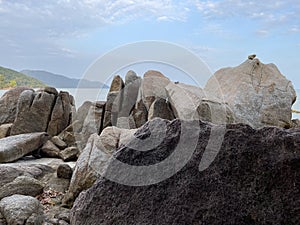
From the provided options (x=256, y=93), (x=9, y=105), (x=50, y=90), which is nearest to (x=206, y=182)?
(x=256, y=93)

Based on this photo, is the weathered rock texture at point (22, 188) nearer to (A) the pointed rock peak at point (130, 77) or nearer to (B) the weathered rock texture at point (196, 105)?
(B) the weathered rock texture at point (196, 105)

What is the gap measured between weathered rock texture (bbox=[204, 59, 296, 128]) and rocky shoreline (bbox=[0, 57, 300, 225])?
0.02 metres

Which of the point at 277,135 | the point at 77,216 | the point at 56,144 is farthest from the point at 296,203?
the point at 56,144

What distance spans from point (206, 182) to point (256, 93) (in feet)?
12.9

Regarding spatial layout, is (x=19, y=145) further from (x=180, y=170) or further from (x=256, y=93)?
(x=180, y=170)

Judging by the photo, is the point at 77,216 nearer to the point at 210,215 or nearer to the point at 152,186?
the point at 152,186

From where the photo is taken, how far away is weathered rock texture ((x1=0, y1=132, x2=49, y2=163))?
6031 mm

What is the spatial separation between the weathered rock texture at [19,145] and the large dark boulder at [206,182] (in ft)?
11.6

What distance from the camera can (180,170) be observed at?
274 cm

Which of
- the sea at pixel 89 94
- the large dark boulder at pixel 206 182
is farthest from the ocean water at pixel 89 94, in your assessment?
the large dark boulder at pixel 206 182

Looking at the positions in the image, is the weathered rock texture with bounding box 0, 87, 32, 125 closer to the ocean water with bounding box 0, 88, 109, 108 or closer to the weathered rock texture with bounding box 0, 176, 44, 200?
the ocean water with bounding box 0, 88, 109, 108

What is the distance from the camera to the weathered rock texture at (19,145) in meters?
6.03

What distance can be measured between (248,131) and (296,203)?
624 mm

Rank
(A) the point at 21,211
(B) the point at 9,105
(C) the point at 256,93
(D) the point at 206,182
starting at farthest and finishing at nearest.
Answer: (B) the point at 9,105
(C) the point at 256,93
(A) the point at 21,211
(D) the point at 206,182
